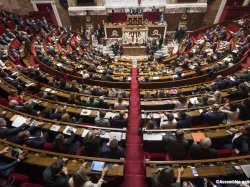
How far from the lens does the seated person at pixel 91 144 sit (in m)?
3.62

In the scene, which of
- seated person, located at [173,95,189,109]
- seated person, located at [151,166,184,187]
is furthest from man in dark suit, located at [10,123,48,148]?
seated person, located at [173,95,189,109]

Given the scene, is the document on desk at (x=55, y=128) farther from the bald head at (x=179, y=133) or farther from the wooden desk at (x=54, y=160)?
the bald head at (x=179, y=133)

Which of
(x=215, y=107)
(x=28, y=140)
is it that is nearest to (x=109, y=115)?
(x=28, y=140)

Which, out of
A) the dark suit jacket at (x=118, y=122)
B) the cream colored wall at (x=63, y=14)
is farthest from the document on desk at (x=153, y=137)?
the cream colored wall at (x=63, y=14)

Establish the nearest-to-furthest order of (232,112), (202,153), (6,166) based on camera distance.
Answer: (6,166), (202,153), (232,112)

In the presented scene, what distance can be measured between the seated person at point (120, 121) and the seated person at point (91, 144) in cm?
87

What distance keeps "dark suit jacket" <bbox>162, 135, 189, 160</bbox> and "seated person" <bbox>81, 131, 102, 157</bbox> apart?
125 centimetres

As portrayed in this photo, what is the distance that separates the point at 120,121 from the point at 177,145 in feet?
4.91

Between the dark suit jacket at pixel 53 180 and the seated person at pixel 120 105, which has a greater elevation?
the seated person at pixel 120 105

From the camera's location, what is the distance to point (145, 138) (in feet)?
13.6

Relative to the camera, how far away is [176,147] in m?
3.60

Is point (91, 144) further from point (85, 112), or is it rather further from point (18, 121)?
point (18, 121)

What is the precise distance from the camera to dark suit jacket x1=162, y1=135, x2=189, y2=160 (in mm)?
3561

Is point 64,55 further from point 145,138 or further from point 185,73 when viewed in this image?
point 145,138
